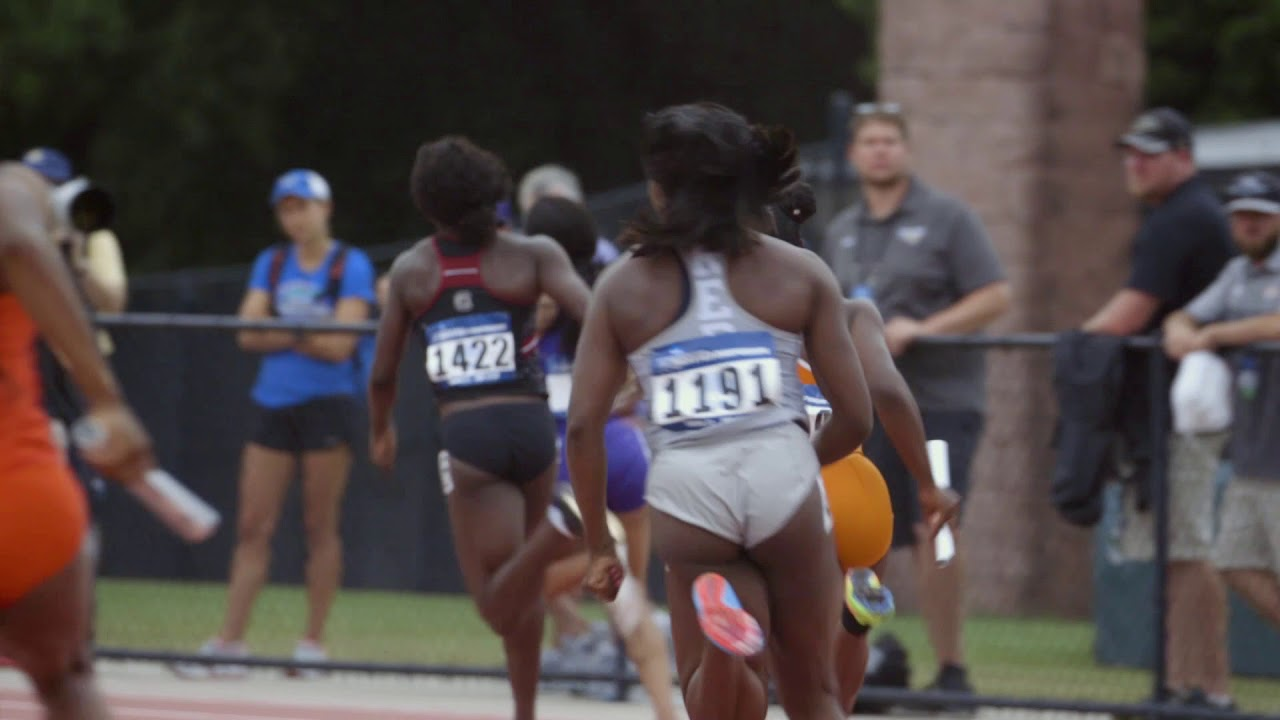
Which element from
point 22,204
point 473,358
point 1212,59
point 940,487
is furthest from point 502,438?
point 1212,59

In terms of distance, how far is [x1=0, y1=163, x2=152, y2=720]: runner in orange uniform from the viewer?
486cm

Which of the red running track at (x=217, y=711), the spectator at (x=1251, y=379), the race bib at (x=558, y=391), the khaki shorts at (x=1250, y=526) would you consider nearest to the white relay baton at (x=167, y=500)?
the race bib at (x=558, y=391)

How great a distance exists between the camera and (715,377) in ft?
19.8

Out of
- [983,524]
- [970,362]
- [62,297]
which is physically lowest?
[983,524]

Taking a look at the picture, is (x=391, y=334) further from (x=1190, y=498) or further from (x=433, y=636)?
(x=433, y=636)

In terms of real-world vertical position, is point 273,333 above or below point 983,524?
above

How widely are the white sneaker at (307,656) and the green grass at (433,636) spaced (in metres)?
0.22

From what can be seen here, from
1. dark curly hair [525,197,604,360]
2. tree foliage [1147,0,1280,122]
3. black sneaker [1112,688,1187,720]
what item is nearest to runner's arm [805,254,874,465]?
dark curly hair [525,197,604,360]

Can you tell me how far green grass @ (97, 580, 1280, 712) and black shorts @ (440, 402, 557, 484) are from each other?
110 inches

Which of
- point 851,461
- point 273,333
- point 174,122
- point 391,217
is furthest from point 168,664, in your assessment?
point 391,217

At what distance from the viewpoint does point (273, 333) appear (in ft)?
37.0

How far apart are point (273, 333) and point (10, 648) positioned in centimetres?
614

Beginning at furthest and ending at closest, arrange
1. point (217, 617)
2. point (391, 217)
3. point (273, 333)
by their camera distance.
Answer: point (391, 217), point (217, 617), point (273, 333)

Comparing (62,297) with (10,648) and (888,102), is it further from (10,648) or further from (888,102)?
(888,102)
